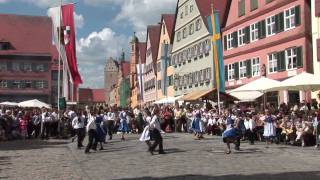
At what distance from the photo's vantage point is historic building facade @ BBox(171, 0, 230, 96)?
54.0m

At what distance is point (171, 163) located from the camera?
648 inches

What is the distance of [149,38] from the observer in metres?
79.1

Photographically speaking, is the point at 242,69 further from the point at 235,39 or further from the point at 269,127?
the point at 269,127

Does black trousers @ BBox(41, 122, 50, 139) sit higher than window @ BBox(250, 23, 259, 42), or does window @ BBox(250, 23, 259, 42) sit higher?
window @ BBox(250, 23, 259, 42)

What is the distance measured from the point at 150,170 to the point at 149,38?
6487 centimetres

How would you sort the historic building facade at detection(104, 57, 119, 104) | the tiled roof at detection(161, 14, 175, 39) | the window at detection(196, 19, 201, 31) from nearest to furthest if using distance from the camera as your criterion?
the window at detection(196, 19, 201, 31) → the tiled roof at detection(161, 14, 175, 39) → the historic building facade at detection(104, 57, 119, 104)

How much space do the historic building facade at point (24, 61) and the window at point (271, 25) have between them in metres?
56.2

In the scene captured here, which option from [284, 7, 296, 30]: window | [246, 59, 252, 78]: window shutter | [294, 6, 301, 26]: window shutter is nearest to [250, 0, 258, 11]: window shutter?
[246, 59, 252, 78]: window shutter

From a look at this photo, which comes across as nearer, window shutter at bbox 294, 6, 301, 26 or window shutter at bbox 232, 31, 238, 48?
window shutter at bbox 294, 6, 301, 26

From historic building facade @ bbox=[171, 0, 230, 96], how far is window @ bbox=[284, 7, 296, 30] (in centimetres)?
1220

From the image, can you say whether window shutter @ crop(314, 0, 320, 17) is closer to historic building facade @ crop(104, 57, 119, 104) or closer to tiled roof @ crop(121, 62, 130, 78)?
tiled roof @ crop(121, 62, 130, 78)

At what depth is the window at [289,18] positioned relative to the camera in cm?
3647

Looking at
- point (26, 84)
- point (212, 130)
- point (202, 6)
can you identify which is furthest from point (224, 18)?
point (26, 84)

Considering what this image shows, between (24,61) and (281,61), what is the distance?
59.5 meters
